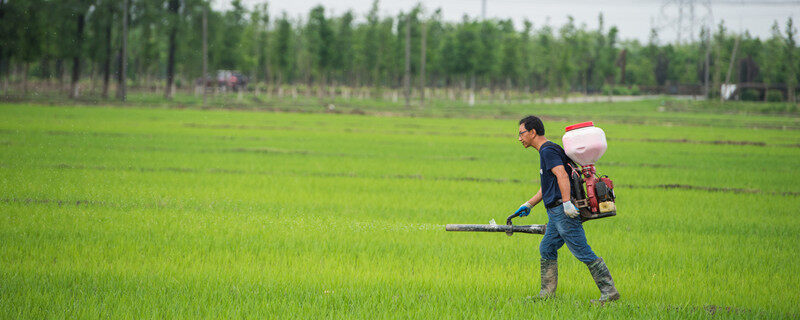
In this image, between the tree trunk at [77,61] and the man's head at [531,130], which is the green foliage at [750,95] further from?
the man's head at [531,130]

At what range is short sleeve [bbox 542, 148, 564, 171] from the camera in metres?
5.98

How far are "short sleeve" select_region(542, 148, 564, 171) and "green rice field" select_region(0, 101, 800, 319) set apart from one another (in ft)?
4.03

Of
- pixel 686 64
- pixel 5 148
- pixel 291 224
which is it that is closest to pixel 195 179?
pixel 291 224

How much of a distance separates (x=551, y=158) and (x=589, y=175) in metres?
0.33

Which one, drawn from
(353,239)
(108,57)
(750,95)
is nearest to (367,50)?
(108,57)

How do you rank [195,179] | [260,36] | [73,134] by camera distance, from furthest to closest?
[260,36] < [73,134] < [195,179]

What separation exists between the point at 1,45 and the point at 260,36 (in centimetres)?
3369

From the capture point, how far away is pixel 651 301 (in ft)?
22.1

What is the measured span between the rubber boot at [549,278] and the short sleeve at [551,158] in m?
1.00

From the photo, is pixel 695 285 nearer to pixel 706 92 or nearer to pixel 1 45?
pixel 1 45

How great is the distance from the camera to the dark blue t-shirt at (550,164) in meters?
6.00

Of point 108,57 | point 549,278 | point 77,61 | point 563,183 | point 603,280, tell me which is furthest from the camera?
point 108,57

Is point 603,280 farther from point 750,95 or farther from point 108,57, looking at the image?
point 750,95

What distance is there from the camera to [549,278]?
A: 6590mm
